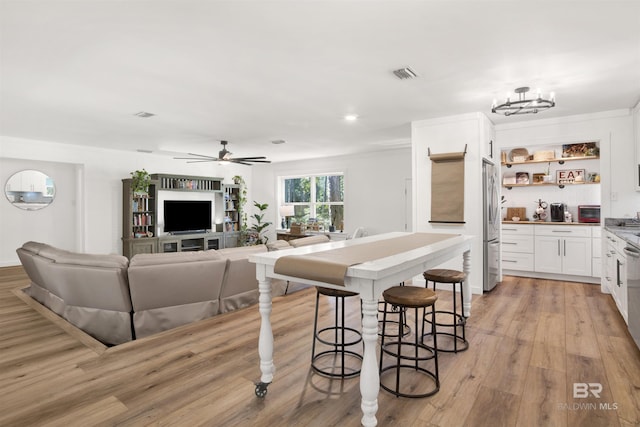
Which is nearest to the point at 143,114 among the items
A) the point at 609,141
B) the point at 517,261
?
the point at 517,261

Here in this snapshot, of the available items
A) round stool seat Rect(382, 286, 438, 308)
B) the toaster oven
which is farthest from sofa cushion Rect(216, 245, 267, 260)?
the toaster oven

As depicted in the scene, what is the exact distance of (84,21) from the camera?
7.88 ft

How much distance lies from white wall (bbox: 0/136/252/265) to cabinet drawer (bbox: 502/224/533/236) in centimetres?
752

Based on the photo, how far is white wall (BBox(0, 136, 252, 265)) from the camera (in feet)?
22.2

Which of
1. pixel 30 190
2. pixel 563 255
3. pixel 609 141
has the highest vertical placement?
pixel 609 141

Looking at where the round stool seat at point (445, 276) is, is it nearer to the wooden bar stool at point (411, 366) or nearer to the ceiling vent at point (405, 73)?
the wooden bar stool at point (411, 366)

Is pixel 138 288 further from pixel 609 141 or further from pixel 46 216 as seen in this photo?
pixel 609 141

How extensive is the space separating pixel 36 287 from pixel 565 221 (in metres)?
7.82

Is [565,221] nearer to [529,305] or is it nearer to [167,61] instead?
[529,305]

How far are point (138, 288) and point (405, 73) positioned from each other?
10.4ft

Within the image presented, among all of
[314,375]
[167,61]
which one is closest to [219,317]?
[314,375]

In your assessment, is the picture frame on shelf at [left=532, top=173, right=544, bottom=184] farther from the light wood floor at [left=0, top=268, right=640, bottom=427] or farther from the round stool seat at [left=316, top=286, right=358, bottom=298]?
the round stool seat at [left=316, top=286, right=358, bottom=298]

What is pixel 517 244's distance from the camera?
19.4 feet

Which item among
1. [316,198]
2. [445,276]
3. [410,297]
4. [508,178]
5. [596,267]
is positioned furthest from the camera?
[316,198]
